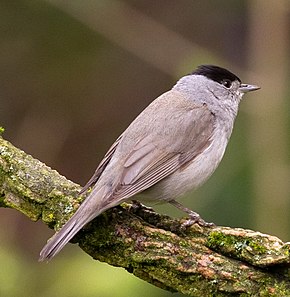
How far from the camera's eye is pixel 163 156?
20.0ft

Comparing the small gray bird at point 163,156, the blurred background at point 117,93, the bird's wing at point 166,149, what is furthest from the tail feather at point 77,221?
the blurred background at point 117,93

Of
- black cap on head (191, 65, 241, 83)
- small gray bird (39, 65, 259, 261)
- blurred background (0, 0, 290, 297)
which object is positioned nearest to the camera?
small gray bird (39, 65, 259, 261)

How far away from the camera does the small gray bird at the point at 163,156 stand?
559cm

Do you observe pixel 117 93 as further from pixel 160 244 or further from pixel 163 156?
pixel 160 244

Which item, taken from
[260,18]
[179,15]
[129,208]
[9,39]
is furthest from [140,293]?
[179,15]

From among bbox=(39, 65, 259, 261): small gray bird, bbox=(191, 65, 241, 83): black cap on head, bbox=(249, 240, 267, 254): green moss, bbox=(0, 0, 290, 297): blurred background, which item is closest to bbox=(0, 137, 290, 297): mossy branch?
bbox=(249, 240, 267, 254): green moss

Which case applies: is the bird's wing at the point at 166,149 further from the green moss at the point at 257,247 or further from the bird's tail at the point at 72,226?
the green moss at the point at 257,247

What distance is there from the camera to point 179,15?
11539mm

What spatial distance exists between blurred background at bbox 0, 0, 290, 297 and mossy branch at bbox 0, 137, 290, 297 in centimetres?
150

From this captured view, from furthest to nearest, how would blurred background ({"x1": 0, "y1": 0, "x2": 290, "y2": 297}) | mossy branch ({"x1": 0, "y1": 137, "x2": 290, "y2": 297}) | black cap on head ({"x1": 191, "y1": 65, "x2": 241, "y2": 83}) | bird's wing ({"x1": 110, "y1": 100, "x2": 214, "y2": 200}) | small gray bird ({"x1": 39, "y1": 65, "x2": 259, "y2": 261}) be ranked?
blurred background ({"x1": 0, "y1": 0, "x2": 290, "y2": 297}) < black cap on head ({"x1": 191, "y1": 65, "x2": 241, "y2": 83}) < bird's wing ({"x1": 110, "y1": 100, "x2": 214, "y2": 200}) < small gray bird ({"x1": 39, "y1": 65, "x2": 259, "y2": 261}) < mossy branch ({"x1": 0, "y1": 137, "x2": 290, "y2": 297})

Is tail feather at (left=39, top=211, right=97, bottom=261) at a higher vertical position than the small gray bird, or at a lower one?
lower

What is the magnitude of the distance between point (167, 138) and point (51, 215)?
3.61 ft

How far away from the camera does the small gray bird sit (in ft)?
18.4

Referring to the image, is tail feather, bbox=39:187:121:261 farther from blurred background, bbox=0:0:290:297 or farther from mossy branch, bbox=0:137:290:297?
blurred background, bbox=0:0:290:297
